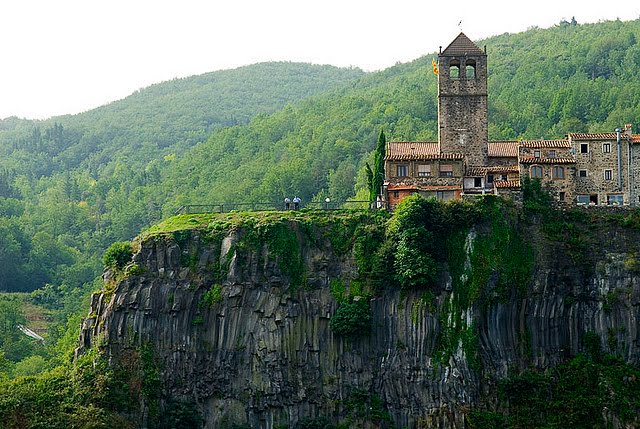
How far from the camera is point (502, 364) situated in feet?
244

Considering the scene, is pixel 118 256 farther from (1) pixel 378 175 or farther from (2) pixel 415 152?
(2) pixel 415 152

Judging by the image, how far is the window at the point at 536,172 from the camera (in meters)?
80.2

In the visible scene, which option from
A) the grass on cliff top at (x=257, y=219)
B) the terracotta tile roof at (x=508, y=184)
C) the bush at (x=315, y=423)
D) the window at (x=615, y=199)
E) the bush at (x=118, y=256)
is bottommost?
the bush at (x=315, y=423)

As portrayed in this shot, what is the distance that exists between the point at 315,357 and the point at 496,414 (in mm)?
11076

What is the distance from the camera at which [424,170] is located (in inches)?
3209

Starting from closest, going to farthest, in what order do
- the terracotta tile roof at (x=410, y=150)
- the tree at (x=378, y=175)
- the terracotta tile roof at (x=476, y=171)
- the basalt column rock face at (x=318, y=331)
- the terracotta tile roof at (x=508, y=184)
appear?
1. the basalt column rock face at (x=318, y=331)
2. the terracotta tile roof at (x=508, y=184)
3. the terracotta tile roof at (x=476, y=171)
4. the terracotta tile roof at (x=410, y=150)
5. the tree at (x=378, y=175)

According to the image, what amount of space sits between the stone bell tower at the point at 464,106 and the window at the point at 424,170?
8.68 ft

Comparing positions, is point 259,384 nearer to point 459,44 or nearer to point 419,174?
point 419,174

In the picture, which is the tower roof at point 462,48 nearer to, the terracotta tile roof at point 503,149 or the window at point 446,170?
the terracotta tile roof at point 503,149

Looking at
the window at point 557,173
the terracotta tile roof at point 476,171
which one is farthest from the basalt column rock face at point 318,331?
the terracotta tile roof at point 476,171

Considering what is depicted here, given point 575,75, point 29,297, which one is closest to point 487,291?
point 29,297

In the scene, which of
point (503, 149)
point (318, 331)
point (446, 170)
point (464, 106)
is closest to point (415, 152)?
point (446, 170)

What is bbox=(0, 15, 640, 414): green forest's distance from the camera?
4845 inches

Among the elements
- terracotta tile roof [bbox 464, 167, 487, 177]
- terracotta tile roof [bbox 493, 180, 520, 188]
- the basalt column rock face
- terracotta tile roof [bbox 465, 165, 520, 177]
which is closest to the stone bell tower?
terracotta tile roof [bbox 464, 167, 487, 177]
